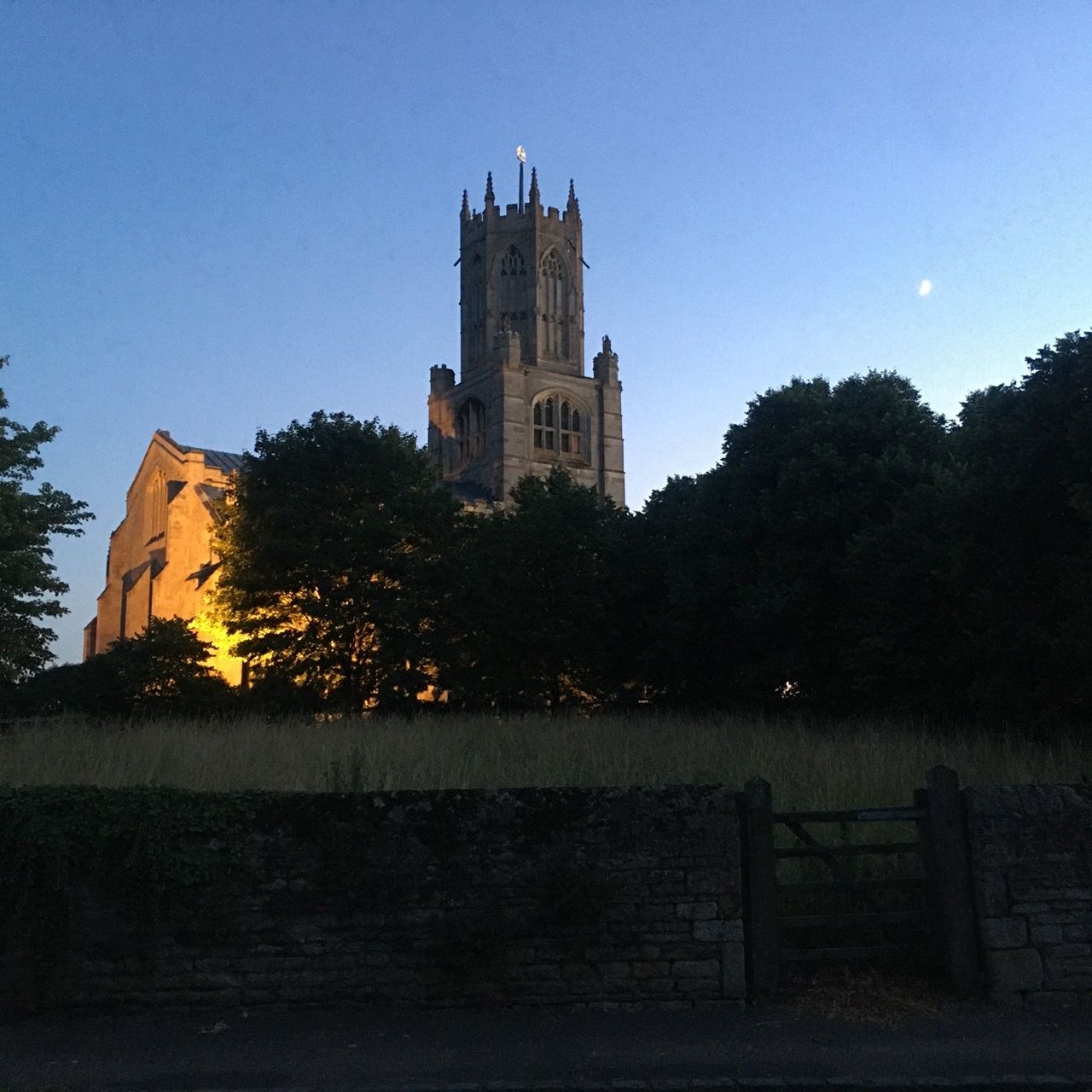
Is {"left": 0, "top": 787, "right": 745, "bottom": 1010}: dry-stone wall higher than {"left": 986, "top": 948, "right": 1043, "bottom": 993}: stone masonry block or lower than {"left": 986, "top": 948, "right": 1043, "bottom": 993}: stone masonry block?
higher

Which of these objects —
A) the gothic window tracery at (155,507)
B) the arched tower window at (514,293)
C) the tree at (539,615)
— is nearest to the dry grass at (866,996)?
the tree at (539,615)

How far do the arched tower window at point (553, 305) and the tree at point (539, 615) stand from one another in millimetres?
51728

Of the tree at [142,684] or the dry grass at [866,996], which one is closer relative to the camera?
the dry grass at [866,996]

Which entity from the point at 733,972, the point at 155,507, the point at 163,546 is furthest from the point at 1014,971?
the point at 155,507

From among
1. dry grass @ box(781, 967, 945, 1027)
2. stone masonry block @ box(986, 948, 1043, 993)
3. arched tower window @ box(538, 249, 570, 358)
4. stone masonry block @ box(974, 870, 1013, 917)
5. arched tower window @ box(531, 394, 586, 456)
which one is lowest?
dry grass @ box(781, 967, 945, 1027)

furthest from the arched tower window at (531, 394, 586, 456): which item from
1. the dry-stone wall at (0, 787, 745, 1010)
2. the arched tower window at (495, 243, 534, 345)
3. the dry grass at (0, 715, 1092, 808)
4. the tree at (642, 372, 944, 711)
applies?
the dry-stone wall at (0, 787, 745, 1010)

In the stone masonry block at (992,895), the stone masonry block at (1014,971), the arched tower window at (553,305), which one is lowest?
the stone masonry block at (1014,971)

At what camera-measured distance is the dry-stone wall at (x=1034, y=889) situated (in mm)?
8367

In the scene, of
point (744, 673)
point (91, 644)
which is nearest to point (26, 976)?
point (744, 673)

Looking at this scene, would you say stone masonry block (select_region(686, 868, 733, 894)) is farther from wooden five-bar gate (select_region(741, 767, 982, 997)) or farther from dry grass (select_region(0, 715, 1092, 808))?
dry grass (select_region(0, 715, 1092, 808))

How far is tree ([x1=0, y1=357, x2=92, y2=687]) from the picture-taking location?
78.2ft

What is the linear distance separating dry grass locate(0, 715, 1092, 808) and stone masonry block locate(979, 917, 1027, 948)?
264 cm

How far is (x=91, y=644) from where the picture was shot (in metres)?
60.9

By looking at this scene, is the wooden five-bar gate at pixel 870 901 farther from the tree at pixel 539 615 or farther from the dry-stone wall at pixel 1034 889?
the tree at pixel 539 615
